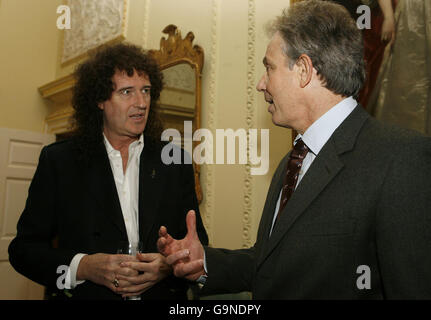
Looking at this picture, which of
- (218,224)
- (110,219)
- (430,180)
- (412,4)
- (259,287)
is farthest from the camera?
(218,224)

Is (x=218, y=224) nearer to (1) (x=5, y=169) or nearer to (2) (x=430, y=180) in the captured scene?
(2) (x=430, y=180)

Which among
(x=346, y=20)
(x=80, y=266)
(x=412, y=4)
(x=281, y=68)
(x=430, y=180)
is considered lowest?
(x=80, y=266)

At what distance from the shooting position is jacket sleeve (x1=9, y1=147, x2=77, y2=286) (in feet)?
5.84

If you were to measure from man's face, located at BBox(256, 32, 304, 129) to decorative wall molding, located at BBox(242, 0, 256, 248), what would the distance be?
5.27 ft

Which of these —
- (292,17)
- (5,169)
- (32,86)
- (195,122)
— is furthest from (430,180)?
(32,86)

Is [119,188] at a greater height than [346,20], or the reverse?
[346,20]

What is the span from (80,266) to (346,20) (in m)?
1.52

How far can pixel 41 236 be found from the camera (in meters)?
1.87

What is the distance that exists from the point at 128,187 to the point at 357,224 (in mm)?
1283

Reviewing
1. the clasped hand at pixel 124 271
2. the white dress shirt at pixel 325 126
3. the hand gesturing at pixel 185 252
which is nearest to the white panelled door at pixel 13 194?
the clasped hand at pixel 124 271

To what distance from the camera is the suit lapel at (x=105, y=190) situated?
187 cm

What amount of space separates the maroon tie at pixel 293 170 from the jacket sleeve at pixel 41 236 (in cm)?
106

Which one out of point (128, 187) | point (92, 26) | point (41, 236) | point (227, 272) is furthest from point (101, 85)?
point (92, 26)
